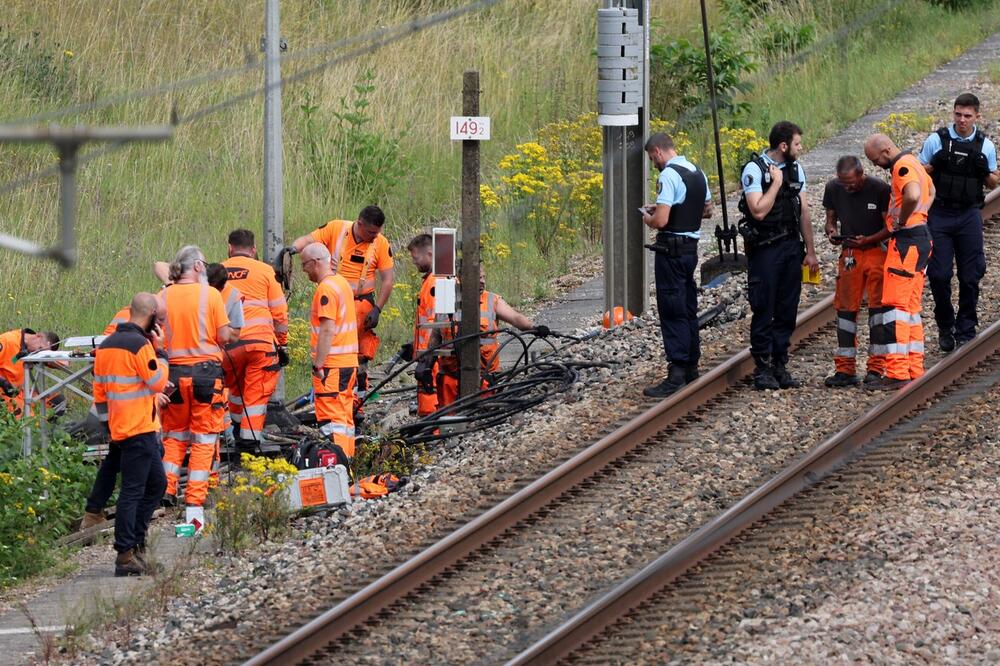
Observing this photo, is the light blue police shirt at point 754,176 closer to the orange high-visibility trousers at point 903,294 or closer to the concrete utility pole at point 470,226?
the orange high-visibility trousers at point 903,294

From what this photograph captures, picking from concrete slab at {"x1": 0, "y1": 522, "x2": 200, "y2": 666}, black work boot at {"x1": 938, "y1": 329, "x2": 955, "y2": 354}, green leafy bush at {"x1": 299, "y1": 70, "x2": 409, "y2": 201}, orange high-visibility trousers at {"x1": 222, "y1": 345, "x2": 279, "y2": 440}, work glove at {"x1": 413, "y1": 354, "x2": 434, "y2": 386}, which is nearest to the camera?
concrete slab at {"x1": 0, "y1": 522, "x2": 200, "y2": 666}

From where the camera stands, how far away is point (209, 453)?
1180 cm

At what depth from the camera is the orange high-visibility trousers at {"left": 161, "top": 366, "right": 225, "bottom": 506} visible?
11703 millimetres

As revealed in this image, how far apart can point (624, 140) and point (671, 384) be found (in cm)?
320

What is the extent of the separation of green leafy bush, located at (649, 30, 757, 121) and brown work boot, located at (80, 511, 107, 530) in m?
12.6

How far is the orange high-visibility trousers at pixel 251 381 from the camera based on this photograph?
43.1 ft

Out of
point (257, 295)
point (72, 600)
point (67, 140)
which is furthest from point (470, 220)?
point (67, 140)

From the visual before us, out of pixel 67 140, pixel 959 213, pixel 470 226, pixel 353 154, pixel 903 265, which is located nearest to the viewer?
pixel 67 140

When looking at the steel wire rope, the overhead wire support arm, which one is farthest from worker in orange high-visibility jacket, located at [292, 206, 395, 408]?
the overhead wire support arm

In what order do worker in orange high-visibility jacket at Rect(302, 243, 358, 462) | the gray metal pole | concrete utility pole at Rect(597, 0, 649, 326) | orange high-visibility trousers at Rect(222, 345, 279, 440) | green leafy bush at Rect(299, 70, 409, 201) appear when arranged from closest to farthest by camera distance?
worker in orange high-visibility jacket at Rect(302, 243, 358, 462)
orange high-visibility trousers at Rect(222, 345, 279, 440)
concrete utility pole at Rect(597, 0, 649, 326)
the gray metal pole
green leafy bush at Rect(299, 70, 409, 201)

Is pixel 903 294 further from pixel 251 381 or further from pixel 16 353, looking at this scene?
pixel 16 353

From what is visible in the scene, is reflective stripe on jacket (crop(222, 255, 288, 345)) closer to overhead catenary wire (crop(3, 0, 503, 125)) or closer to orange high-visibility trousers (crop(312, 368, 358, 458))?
orange high-visibility trousers (crop(312, 368, 358, 458))

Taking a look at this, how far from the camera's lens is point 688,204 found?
11.8m

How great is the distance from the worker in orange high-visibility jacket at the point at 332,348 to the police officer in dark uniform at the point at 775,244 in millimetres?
2866
